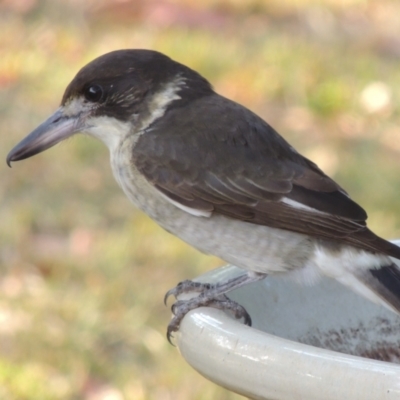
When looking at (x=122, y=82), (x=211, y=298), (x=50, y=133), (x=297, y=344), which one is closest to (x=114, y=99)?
(x=122, y=82)

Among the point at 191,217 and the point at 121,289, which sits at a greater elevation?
the point at 191,217

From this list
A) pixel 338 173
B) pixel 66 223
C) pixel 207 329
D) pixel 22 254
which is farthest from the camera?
pixel 338 173

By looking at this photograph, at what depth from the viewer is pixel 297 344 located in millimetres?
1882

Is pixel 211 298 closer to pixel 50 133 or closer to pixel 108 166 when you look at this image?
pixel 50 133

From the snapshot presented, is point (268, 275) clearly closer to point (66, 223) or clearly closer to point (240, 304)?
point (240, 304)

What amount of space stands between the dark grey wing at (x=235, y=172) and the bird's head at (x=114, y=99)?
0.36 feet

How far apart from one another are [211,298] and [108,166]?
2995mm

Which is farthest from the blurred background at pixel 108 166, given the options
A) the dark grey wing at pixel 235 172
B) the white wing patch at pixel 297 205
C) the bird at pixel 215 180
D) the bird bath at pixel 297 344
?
the bird bath at pixel 297 344

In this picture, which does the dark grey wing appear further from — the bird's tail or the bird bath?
the bird bath

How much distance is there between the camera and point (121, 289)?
424cm

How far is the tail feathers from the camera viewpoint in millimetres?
2494

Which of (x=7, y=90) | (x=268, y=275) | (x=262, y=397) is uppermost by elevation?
(x=262, y=397)

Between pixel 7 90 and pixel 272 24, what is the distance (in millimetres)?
2213

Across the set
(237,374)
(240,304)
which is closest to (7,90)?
(240,304)
